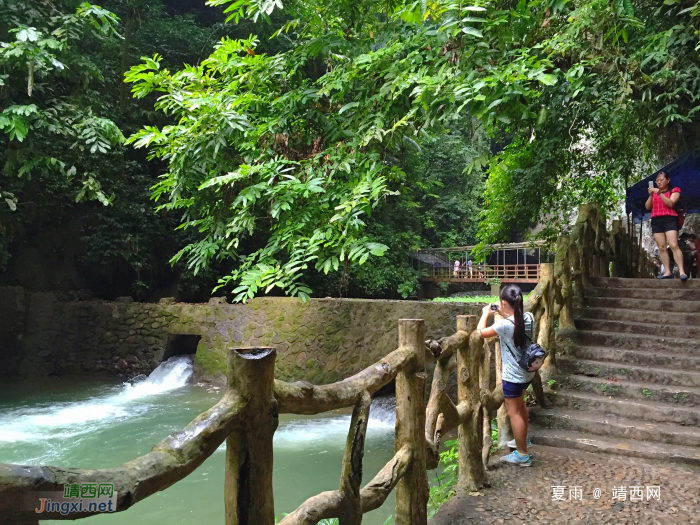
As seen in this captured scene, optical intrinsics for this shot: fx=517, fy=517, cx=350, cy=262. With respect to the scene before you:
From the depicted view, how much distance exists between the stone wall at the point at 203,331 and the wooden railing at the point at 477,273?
9.60 metres

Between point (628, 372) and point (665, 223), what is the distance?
2527 mm

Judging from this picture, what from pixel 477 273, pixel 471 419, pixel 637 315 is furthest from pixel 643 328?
pixel 477 273

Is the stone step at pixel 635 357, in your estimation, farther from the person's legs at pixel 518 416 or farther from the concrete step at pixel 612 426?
the person's legs at pixel 518 416

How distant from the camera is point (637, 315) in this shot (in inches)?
226

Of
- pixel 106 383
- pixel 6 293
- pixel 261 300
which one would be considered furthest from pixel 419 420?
pixel 6 293

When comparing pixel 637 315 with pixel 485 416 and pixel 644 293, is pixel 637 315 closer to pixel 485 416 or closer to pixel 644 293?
pixel 644 293

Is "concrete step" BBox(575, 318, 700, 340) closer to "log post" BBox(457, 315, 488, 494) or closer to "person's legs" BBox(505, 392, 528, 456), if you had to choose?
"person's legs" BBox(505, 392, 528, 456)

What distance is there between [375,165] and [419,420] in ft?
6.36

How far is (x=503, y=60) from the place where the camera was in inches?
144

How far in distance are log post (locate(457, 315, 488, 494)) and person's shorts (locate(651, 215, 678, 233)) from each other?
4.21 metres

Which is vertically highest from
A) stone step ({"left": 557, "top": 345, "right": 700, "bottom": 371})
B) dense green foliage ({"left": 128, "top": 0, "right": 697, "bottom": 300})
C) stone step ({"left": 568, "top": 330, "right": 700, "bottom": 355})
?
dense green foliage ({"left": 128, "top": 0, "right": 697, "bottom": 300})

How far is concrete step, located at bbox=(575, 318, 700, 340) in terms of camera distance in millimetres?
5273

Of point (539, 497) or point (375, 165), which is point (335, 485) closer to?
point (539, 497)

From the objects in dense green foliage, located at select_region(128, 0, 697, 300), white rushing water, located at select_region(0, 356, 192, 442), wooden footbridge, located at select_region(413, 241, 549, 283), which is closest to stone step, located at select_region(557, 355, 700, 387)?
dense green foliage, located at select_region(128, 0, 697, 300)
